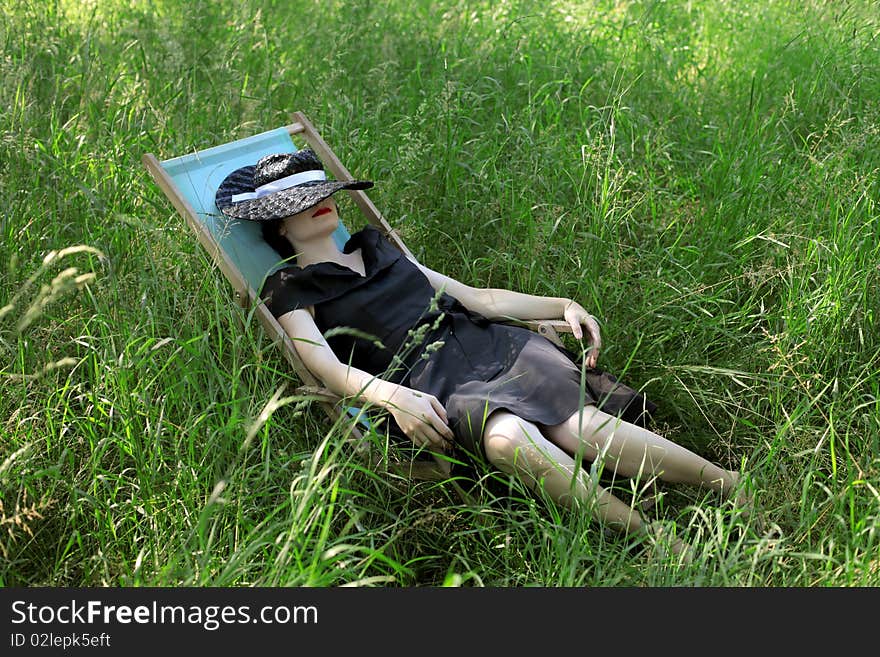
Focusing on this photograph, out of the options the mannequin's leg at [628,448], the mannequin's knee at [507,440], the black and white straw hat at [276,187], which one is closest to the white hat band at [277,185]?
the black and white straw hat at [276,187]

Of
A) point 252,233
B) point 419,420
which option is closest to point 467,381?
point 419,420

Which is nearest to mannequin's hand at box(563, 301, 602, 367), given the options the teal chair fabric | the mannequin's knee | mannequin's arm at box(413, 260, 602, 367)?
mannequin's arm at box(413, 260, 602, 367)

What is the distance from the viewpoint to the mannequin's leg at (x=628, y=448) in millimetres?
3064

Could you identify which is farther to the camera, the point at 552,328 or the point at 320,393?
the point at 552,328

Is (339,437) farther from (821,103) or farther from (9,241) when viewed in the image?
(821,103)

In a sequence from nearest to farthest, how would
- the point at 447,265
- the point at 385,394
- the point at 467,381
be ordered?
the point at 385,394 < the point at 467,381 < the point at 447,265

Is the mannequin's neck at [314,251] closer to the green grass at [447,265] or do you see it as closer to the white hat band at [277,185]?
the white hat band at [277,185]

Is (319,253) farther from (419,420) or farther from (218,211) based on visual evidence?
(419,420)

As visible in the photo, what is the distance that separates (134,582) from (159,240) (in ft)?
5.40

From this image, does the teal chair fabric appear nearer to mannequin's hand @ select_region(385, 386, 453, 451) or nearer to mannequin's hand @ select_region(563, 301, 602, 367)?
mannequin's hand @ select_region(385, 386, 453, 451)

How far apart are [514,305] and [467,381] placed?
510mm

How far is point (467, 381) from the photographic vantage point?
3.31 meters

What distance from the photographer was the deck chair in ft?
10.2

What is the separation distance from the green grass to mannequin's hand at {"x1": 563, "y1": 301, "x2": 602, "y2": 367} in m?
0.29
